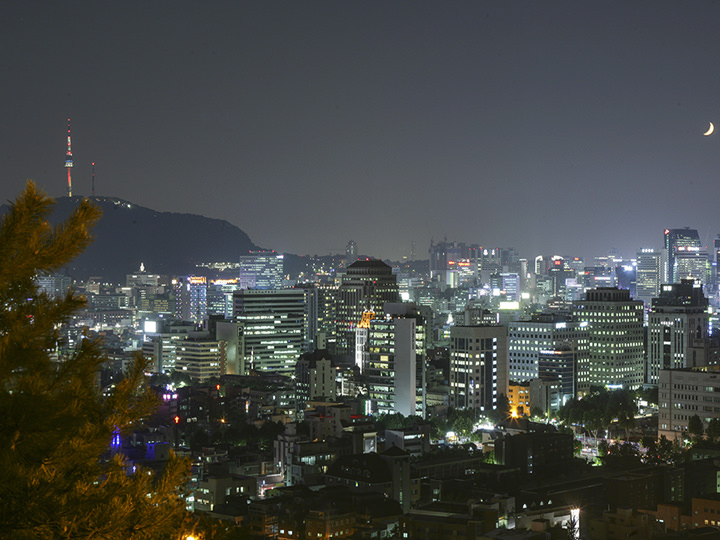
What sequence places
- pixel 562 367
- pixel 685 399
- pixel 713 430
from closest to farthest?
pixel 713 430 < pixel 685 399 < pixel 562 367

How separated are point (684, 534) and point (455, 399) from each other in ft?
31.7

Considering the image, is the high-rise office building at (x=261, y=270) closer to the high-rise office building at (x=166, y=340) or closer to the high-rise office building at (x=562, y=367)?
the high-rise office building at (x=166, y=340)

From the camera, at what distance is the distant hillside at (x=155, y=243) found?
47156 millimetres

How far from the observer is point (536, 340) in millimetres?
22312

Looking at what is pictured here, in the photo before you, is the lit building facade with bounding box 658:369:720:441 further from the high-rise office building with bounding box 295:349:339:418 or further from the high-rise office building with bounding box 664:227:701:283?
the high-rise office building with bounding box 664:227:701:283

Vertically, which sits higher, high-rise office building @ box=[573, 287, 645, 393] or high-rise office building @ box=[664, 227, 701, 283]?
high-rise office building @ box=[664, 227, 701, 283]

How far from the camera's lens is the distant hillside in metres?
47.2

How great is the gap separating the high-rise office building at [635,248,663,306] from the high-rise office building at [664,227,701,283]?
0.46 m

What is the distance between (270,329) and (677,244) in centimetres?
1799

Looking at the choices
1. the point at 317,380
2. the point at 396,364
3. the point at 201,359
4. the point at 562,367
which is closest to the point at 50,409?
the point at 396,364

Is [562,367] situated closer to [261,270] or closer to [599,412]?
[599,412]

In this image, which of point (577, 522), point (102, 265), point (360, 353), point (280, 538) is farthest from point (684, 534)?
point (102, 265)

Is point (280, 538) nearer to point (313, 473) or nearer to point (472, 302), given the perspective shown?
point (313, 473)

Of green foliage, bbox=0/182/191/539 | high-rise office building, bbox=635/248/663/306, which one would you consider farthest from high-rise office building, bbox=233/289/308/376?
green foliage, bbox=0/182/191/539
